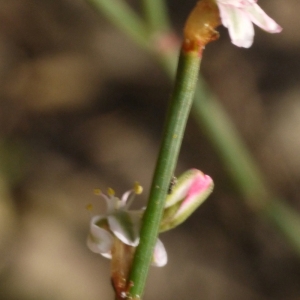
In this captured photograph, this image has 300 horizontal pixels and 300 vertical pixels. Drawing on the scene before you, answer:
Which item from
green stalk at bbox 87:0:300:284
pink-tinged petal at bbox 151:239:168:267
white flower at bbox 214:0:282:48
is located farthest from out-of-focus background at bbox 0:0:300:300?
white flower at bbox 214:0:282:48

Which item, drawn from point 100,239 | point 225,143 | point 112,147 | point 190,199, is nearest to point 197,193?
point 190,199

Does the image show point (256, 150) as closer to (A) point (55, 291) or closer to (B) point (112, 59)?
(B) point (112, 59)

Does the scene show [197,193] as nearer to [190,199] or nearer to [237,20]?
[190,199]

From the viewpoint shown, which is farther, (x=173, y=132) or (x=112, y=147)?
(x=112, y=147)

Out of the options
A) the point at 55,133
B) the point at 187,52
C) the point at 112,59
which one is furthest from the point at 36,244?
the point at 187,52

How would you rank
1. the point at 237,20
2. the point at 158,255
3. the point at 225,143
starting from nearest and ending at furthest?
the point at 237,20 < the point at 158,255 < the point at 225,143

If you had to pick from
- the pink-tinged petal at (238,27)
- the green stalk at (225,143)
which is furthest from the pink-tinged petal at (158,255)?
the green stalk at (225,143)
